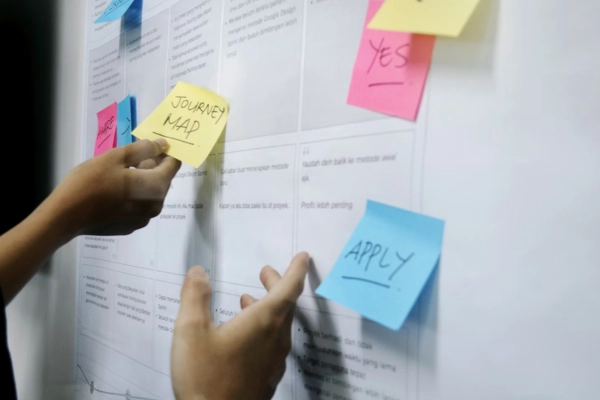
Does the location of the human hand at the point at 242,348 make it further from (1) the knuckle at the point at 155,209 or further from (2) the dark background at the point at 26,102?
(2) the dark background at the point at 26,102

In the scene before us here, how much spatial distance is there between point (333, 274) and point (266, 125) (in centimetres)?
15

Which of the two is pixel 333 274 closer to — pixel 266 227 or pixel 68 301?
pixel 266 227

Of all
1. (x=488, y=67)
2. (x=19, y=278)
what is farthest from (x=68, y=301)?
(x=488, y=67)

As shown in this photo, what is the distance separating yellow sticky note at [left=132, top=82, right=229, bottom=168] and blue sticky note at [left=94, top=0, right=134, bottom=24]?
17cm

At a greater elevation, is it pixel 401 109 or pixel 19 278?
pixel 401 109

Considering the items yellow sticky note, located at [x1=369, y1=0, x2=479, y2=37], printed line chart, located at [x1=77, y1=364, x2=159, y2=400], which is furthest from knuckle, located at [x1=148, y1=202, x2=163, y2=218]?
yellow sticky note, located at [x1=369, y1=0, x2=479, y2=37]

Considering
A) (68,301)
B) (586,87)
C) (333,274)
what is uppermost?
(586,87)

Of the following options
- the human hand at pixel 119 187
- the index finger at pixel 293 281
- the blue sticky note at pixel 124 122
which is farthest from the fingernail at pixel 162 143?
the index finger at pixel 293 281

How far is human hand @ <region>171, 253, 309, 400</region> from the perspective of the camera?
0.32 m

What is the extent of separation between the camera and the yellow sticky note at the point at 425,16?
26cm

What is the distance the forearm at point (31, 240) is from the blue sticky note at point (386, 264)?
1.16 ft

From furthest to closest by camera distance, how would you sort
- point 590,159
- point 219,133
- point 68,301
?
point 68,301, point 219,133, point 590,159

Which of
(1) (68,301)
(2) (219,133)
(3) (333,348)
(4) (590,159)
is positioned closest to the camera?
(4) (590,159)

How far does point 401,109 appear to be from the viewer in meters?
0.29
